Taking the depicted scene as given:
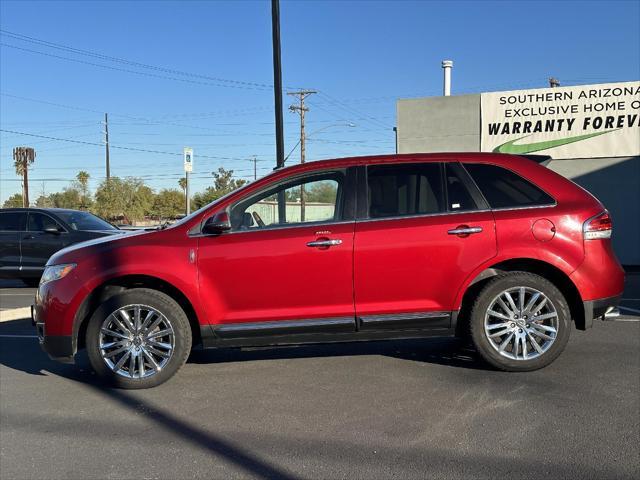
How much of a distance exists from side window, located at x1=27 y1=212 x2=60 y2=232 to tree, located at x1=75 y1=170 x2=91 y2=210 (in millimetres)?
55677

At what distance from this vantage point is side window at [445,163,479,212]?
4.77 m

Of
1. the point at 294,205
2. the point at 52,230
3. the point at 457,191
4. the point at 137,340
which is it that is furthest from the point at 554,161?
the point at 137,340

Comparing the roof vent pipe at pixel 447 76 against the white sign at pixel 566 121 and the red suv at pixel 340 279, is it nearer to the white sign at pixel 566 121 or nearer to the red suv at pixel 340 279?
the white sign at pixel 566 121

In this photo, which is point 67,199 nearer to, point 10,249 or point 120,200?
point 120,200

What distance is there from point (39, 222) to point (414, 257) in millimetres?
9497

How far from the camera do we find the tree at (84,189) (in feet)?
217

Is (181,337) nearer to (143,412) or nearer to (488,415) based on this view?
(143,412)

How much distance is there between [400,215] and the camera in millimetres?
4727

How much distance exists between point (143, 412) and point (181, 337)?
2.24 ft

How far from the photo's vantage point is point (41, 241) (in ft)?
36.7

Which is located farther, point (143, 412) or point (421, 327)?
point (421, 327)

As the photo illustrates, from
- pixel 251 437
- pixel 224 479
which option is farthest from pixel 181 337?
pixel 224 479

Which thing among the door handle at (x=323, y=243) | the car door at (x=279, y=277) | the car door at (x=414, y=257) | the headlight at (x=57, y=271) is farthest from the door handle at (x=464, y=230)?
the headlight at (x=57, y=271)

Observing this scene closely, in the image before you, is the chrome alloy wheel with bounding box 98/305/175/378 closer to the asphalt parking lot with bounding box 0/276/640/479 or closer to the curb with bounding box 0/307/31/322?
the asphalt parking lot with bounding box 0/276/640/479
